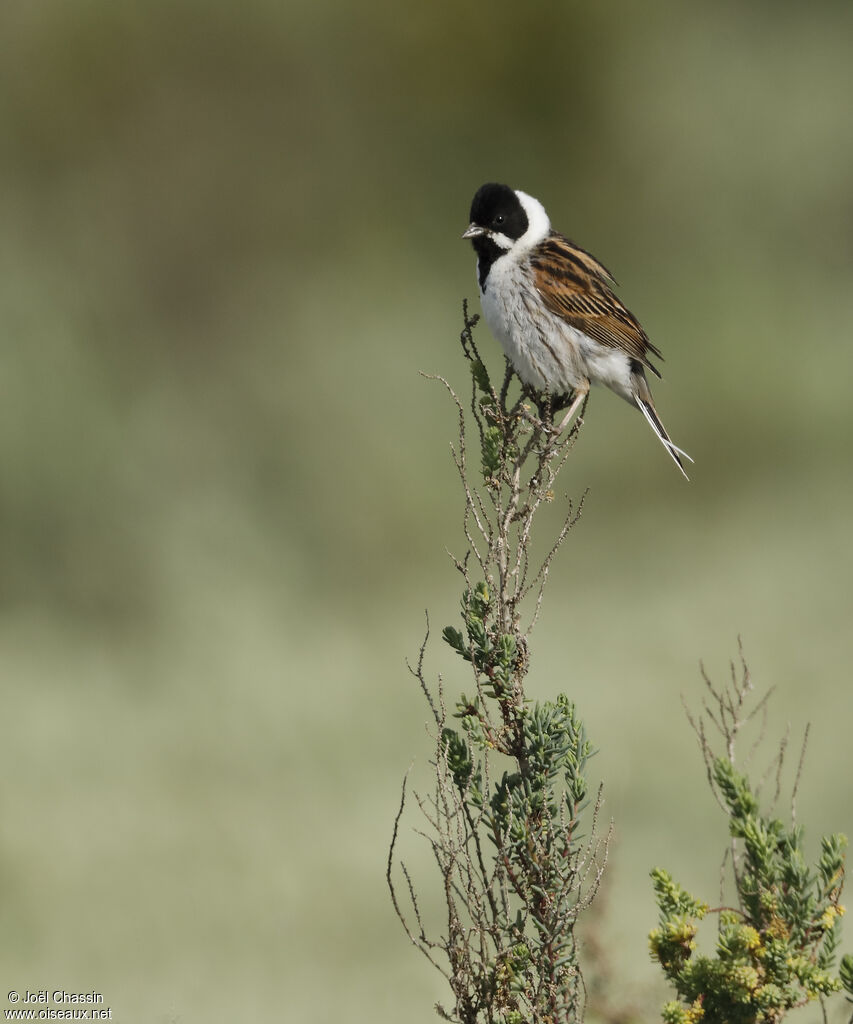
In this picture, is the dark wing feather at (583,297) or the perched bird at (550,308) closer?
the perched bird at (550,308)

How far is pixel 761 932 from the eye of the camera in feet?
10.5

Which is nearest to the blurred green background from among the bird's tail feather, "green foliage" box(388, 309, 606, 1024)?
the bird's tail feather

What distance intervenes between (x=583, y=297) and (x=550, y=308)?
8.3 inches

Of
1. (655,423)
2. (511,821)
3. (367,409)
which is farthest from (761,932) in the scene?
(367,409)

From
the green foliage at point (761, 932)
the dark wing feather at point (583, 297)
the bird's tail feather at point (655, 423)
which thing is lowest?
the green foliage at point (761, 932)

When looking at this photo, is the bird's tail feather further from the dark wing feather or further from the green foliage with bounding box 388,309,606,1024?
the green foliage with bounding box 388,309,606,1024

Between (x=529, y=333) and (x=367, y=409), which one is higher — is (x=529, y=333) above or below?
below

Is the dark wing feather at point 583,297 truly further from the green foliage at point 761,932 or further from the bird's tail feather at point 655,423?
the green foliage at point 761,932

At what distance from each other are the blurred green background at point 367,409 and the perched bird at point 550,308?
4.32 meters

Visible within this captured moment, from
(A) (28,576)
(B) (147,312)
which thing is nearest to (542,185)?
(B) (147,312)

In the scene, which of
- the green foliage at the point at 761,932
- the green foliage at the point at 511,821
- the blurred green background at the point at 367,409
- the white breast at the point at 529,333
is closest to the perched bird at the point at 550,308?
the white breast at the point at 529,333

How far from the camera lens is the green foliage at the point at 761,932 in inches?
120

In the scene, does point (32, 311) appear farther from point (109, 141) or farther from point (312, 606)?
point (312, 606)

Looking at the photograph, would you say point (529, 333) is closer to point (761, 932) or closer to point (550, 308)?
point (550, 308)
